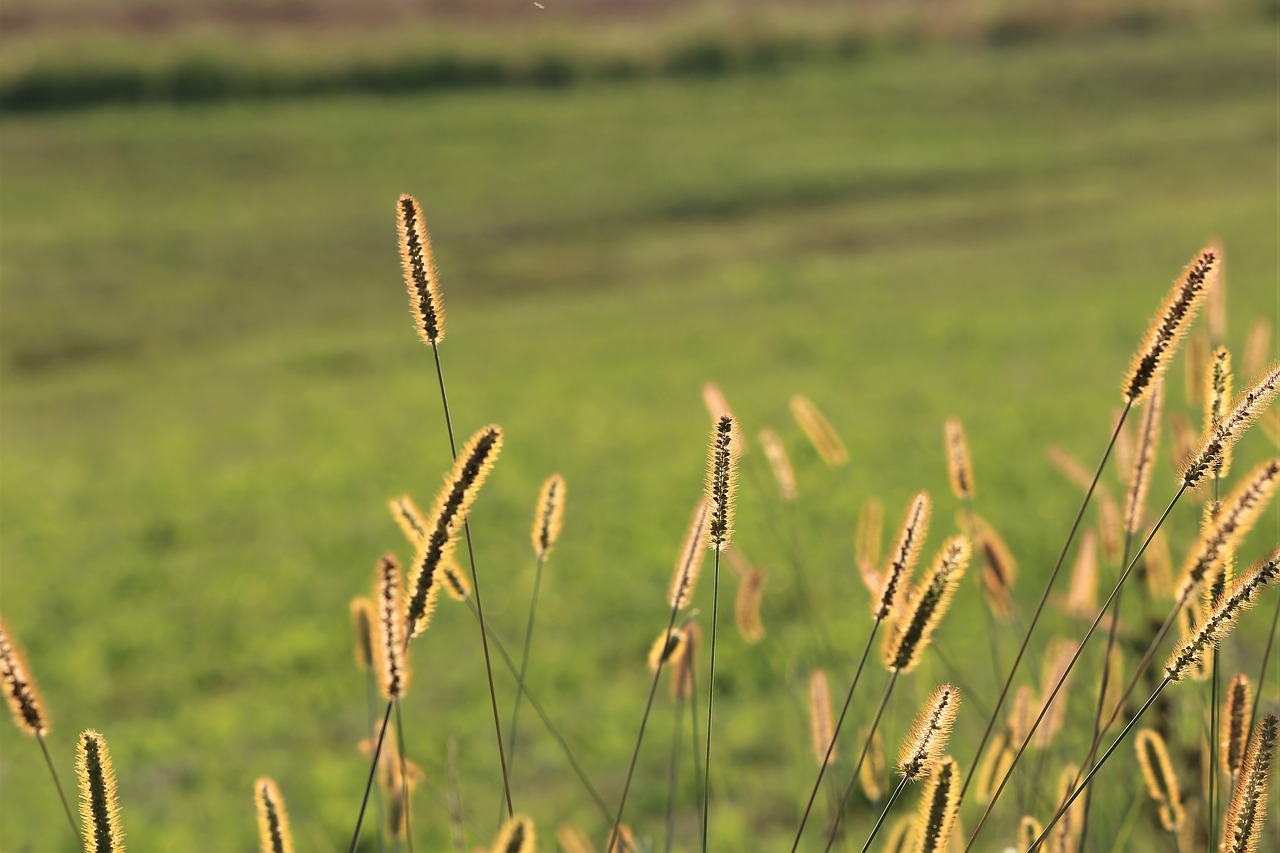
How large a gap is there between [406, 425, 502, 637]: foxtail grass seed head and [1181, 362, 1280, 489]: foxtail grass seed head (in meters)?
0.69

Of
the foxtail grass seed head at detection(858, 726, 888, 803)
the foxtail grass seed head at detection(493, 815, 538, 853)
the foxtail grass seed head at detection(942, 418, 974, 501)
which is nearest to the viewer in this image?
the foxtail grass seed head at detection(493, 815, 538, 853)

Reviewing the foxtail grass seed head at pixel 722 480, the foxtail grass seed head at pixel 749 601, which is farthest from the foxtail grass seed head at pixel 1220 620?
the foxtail grass seed head at pixel 749 601

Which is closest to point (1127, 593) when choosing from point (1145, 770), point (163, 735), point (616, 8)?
point (1145, 770)

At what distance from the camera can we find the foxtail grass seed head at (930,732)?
1.23 meters

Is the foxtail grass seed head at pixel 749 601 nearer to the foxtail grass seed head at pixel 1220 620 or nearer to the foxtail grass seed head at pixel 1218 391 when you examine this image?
the foxtail grass seed head at pixel 1218 391

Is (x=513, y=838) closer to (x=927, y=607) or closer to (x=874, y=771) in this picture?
(x=927, y=607)

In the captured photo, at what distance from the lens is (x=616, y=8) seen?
28.3 meters

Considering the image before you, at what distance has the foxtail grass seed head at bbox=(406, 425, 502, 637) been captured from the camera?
4.24 feet

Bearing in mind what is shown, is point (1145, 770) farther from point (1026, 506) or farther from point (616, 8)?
point (616, 8)

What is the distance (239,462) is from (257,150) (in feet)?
38.1

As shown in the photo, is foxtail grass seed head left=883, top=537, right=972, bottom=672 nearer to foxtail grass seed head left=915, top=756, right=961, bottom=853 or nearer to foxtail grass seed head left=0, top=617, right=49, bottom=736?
foxtail grass seed head left=915, top=756, right=961, bottom=853

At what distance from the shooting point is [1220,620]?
123 centimetres

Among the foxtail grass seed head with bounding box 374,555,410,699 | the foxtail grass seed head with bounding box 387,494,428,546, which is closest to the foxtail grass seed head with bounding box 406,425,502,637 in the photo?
the foxtail grass seed head with bounding box 374,555,410,699

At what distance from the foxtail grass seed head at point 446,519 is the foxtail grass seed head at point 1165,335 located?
640 mm
